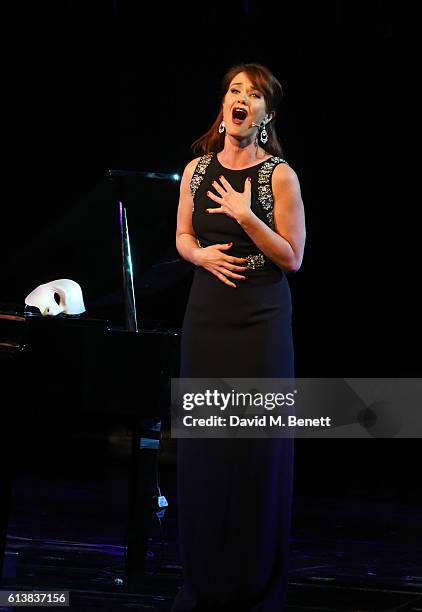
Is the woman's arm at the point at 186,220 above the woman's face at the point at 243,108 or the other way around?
the other way around

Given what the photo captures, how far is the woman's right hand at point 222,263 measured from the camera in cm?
267

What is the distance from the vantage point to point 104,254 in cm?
402

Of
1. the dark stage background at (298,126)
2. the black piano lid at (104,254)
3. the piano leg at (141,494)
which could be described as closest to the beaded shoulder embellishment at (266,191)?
the black piano lid at (104,254)

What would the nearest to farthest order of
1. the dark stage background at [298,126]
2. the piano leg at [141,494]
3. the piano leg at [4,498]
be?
1. the piano leg at [4,498]
2. the piano leg at [141,494]
3. the dark stage background at [298,126]

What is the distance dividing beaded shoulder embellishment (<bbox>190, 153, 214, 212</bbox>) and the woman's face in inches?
5.3

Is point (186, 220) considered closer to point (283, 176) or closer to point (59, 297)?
point (283, 176)

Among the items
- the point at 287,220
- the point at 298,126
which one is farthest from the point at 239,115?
the point at 298,126

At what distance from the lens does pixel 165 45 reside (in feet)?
18.0

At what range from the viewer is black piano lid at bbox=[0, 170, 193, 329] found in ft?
12.5

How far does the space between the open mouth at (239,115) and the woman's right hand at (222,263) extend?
33cm

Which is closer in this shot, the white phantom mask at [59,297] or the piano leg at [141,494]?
the piano leg at [141,494]

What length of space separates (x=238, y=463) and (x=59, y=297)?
4.84 ft

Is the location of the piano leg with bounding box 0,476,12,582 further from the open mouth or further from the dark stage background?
the dark stage background

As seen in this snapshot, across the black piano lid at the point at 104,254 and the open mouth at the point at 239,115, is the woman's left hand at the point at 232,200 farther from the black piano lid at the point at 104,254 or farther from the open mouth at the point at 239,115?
the black piano lid at the point at 104,254
